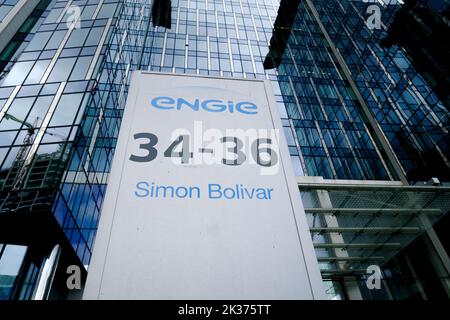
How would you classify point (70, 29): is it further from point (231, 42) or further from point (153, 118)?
point (153, 118)

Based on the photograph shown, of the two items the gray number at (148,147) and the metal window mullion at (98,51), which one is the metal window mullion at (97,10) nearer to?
the metal window mullion at (98,51)

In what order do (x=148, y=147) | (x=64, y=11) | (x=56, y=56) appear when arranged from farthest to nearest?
1. (x=64, y=11)
2. (x=56, y=56)
3. (x=148, y=147)

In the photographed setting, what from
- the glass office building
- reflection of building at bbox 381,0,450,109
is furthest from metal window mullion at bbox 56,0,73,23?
reflection of building at bbox 381,0,450,109

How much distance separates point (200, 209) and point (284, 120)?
108 feet

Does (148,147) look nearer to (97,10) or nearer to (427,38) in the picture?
Result: (97,10)

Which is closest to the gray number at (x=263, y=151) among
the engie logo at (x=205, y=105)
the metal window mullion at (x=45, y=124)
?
the engie logo at (x=205, y=105)

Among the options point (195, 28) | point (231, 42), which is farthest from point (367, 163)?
point (195, 28)

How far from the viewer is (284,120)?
111 ft

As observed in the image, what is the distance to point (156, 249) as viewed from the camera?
1795 mm

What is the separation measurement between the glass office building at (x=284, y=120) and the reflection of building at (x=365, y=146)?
0.22 feet

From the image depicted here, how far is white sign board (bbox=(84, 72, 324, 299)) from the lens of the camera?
5.51 feet

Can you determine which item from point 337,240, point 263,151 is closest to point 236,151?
point 263,151

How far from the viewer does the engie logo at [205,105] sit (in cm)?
270
